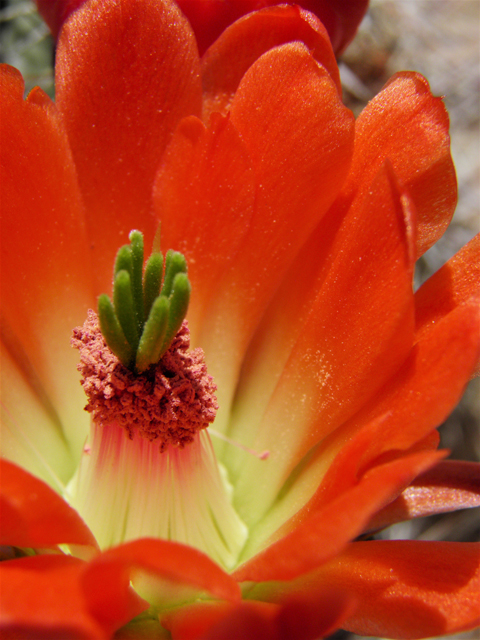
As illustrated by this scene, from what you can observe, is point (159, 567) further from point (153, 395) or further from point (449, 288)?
point (449, 288)

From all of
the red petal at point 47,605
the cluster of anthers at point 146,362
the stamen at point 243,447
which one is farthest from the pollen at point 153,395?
the red petal at point 47,605

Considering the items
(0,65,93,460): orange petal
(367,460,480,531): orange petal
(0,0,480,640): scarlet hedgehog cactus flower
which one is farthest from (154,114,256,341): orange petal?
(367,460,480,531): orange petal

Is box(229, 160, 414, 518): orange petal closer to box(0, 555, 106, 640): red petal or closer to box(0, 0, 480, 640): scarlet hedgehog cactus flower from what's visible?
box(0, 0, 480, 640): scarlet hedgehog cactus flower

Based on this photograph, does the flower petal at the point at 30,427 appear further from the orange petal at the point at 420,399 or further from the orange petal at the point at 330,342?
Answer: the orange petal at the point at 420,399

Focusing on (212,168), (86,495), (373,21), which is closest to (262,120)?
(212,168)

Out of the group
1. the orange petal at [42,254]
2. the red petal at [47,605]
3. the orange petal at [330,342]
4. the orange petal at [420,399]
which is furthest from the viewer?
the orange petal at [42,254]

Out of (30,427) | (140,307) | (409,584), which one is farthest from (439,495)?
(30,427)
